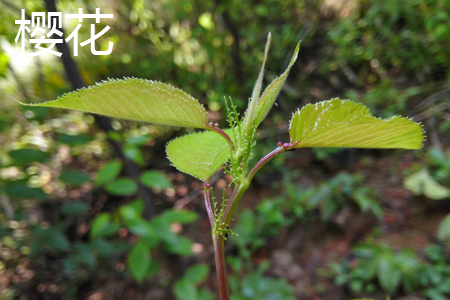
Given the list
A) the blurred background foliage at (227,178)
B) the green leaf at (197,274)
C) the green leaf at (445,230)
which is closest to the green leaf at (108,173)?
the blurred background foliage at (227,178)

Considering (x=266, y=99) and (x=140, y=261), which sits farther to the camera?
(x=140, y=261)

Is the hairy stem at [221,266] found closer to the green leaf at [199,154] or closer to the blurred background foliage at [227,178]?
the green leaf at [199,154]

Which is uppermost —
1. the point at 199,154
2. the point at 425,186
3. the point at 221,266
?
the point at 425,186

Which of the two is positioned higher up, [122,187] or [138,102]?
[122,187]

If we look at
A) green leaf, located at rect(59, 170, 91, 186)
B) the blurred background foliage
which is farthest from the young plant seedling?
green leaf, located at rect(59, 170, 91, 186)

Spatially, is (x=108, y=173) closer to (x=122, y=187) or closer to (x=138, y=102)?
(x=122, y=187)

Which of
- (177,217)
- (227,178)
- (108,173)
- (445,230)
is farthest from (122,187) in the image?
(445,230)
